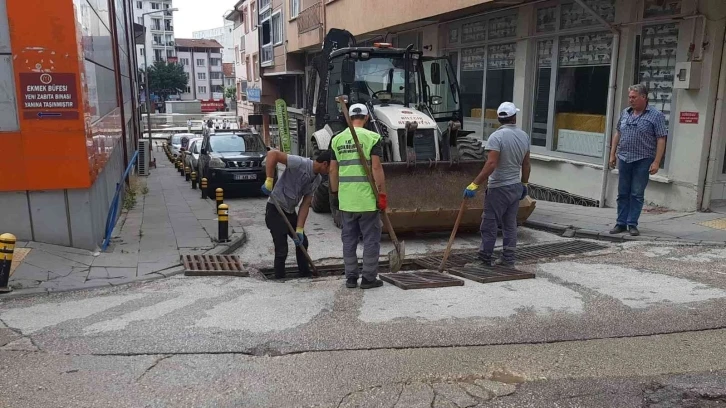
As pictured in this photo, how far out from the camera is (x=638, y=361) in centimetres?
388

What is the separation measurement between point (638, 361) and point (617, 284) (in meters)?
1.84

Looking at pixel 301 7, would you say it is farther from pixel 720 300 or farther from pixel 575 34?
pixel 720 300

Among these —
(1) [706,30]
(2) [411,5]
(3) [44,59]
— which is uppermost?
(2) [411,5]

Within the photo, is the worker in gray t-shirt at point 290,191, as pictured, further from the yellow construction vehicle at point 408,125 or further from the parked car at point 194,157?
the parked car at point 194,157

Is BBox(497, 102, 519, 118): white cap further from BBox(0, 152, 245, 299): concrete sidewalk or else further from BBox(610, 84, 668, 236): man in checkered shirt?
BBox(0, 152, 245, 299): concrete sidewalk

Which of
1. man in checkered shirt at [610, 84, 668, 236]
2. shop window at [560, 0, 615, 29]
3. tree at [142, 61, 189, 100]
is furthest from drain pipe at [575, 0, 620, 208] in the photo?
tree at [142, 61, 189, 100]

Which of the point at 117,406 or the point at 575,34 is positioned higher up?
the point at 575,34

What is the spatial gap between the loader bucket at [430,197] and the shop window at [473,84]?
699 cm

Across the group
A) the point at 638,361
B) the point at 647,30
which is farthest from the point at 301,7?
the point at 638,361

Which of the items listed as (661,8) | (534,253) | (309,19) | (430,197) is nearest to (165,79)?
(309,19)

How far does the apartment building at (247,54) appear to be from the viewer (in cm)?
3797

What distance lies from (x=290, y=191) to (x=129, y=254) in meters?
2.33

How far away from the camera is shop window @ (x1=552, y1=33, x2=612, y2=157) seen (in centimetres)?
1066

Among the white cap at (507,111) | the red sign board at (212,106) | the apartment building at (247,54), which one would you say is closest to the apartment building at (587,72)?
the white cap at (507,111)
